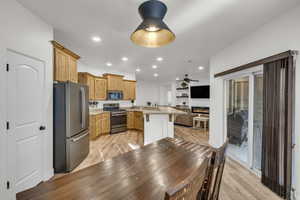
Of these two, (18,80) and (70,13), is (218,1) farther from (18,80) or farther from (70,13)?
(18,80)

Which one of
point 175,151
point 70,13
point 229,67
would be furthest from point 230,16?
point 70,13

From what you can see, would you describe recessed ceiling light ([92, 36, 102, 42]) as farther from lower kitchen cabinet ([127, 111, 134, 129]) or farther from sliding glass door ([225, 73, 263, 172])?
lower kitchen cabinet ([127, 111, 134, 129])

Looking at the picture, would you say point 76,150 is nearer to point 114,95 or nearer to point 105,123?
point 105,123

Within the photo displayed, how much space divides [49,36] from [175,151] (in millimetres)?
2824

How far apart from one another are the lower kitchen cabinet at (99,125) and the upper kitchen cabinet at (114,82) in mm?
1125

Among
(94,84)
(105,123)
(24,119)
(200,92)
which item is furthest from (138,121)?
(200,92)

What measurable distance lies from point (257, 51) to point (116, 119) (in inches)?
186

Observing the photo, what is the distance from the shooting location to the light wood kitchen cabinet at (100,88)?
16.4ft

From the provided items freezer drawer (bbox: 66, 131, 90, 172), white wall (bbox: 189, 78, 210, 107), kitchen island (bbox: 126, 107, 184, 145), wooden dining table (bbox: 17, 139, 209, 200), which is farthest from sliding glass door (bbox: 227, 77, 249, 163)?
white wall (bbox: 189, 78, 210, 107)

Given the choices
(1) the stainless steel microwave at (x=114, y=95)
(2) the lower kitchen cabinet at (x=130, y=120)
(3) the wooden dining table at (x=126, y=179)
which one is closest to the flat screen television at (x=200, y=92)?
(2) the lower kitchen cabinet at (x=130, y=120)

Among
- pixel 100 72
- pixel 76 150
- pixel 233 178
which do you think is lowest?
pixel 233 178

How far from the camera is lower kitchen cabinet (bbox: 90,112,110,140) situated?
4405 mm

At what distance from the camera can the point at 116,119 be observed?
17.6 ft

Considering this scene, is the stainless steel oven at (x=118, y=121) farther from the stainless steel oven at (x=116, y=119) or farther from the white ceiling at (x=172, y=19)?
the white ceiling at (x=172, y=19)
